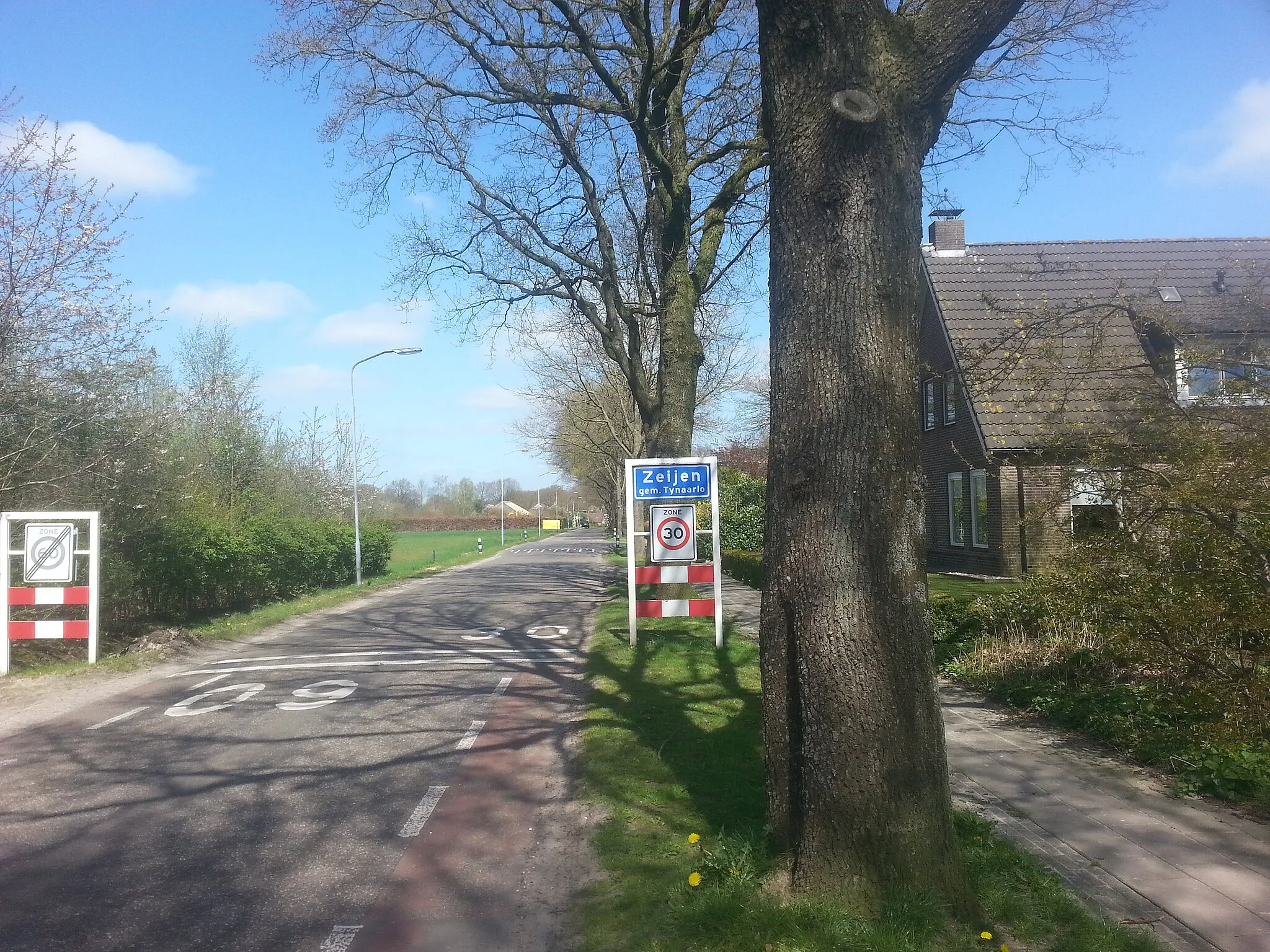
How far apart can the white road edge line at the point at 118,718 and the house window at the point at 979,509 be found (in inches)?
698

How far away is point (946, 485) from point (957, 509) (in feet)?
3.36

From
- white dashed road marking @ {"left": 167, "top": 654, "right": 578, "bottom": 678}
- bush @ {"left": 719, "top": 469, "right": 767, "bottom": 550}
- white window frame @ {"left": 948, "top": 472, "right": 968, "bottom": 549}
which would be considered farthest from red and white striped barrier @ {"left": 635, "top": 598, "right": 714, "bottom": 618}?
bush @ {"left": 719, "top": 469, "right": 767, "bottom": 550}

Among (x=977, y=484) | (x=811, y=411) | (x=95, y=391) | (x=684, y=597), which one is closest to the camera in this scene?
(x=811, y=411)

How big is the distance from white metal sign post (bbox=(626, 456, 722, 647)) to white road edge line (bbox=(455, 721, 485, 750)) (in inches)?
151

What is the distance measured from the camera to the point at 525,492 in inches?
6727

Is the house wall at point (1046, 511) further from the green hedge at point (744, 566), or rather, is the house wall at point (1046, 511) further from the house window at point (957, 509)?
the house window at point (957, 509)

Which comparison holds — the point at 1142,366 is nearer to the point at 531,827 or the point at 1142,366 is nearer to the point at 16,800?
the point at 531,827

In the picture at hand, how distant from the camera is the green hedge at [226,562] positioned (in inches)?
671

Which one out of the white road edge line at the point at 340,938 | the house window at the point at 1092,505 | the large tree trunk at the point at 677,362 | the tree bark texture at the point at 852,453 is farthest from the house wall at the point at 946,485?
the white road edge line at the point at 340,938

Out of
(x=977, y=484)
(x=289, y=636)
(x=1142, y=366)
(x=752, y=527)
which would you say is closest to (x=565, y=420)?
(x=752, y=527)

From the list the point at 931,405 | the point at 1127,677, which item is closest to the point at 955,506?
the point at 931,405

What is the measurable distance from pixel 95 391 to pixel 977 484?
1805 cm

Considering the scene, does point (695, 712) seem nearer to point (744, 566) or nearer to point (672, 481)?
point (672, 481)

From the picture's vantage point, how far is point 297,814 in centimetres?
590
